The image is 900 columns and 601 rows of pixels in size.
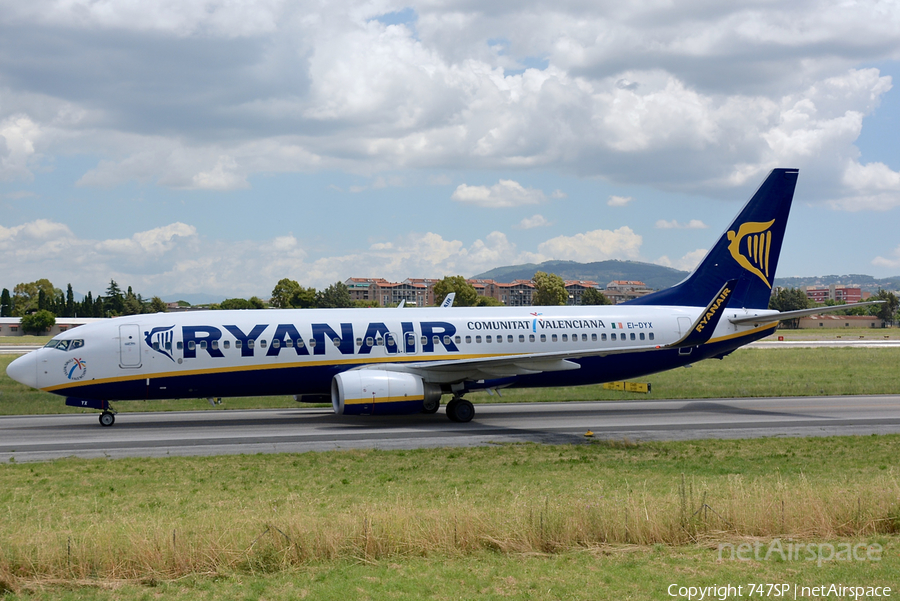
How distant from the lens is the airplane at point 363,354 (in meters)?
27.5

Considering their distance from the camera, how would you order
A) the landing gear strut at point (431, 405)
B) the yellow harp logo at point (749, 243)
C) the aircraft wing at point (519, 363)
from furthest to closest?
the yellow harp logo at point (749, 243) < the landing gear strut at point (431, 405) < the aircraft wing at point (519, 363)

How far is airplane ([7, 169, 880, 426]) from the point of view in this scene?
2747 centimetres

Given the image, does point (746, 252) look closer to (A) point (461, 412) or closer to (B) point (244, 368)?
(A) point (461, 412)

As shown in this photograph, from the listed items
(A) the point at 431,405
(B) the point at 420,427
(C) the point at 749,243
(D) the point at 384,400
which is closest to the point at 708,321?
(C) the point at 749,243

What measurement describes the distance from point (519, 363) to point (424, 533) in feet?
59.2

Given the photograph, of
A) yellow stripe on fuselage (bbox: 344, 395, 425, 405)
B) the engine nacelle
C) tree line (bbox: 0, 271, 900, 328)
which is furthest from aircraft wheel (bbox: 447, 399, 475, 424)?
tree line (bbox: 0, 271, 900, 328)

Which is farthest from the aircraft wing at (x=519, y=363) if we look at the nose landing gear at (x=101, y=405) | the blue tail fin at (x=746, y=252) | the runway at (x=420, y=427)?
the nose landing gear at (x=101, y=405)

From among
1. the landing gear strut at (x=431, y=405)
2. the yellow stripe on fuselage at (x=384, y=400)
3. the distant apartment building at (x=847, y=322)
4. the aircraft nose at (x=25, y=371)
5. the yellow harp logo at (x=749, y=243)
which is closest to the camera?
the yellow stripe on fuselage at (x=384, y=400)

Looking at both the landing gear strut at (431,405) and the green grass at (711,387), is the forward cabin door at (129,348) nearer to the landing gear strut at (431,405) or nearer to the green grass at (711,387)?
the green grass at (711,387)

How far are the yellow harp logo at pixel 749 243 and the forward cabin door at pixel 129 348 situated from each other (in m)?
26.3

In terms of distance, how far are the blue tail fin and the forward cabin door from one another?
21.6m

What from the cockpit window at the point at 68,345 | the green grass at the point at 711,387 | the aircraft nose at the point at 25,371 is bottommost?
the green grass at the point at 711,387

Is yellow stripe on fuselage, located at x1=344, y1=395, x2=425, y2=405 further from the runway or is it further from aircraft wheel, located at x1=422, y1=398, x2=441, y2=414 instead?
the runway

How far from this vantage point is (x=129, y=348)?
27734 mm
